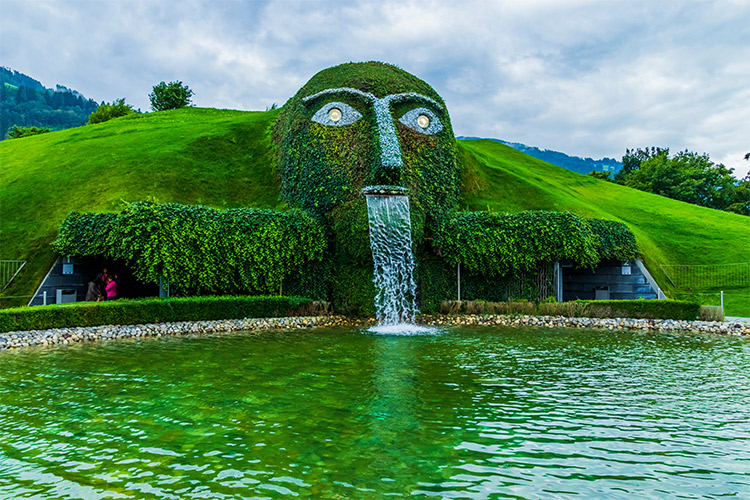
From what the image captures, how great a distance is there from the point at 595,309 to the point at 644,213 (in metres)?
17.5

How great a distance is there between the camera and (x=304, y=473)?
5027 millimetres

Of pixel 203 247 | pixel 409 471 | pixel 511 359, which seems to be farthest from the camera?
pixel 203 247

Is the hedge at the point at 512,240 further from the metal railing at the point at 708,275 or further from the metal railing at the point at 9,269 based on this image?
the metal railing at the point at 9,269

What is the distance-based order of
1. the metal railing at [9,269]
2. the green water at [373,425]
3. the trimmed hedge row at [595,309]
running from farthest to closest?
the metal railing at [9,269] < the trimmed hedge row at [595,309] < the green water at [373,425]

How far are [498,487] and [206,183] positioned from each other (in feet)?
78.7

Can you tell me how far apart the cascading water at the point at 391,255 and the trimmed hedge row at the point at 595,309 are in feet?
5.56

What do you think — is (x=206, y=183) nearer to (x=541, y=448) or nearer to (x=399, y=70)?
(x=399, y=70)

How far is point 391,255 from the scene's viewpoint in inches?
770

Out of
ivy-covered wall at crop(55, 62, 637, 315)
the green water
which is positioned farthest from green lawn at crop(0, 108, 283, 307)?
the green water

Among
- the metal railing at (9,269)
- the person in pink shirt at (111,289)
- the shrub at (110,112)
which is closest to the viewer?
the person in pink shirt at (111,289)

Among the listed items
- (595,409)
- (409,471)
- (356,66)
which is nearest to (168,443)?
(409,471)

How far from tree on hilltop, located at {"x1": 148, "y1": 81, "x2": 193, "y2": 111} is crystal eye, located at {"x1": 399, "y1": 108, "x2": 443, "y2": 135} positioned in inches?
1575

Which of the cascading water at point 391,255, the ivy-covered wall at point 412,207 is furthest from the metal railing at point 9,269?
the cascading water at point 391,255

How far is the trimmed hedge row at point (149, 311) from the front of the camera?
13680mm
